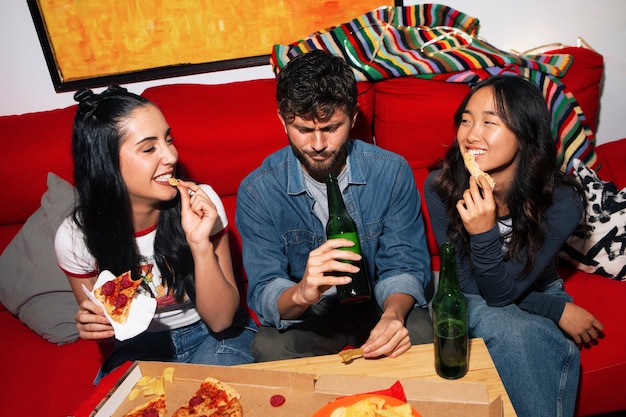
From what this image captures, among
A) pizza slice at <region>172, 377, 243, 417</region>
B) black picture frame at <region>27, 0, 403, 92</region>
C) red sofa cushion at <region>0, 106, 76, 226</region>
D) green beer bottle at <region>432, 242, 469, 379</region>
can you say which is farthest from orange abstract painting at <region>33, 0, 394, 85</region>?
pizza slice at <region>172, 377, 243, 417</region>

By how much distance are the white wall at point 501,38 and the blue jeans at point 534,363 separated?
4.78ft

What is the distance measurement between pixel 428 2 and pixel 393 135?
2.28 feet

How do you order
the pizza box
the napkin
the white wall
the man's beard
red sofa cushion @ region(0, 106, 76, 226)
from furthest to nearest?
the white wall → red sofa cushion @ region(0, 106, 76, 226) → the man's beard → the napkin → the pizza box

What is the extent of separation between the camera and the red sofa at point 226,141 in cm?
202

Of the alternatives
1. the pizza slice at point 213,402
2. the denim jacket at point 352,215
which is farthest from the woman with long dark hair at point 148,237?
the pizza slice at point 213,402

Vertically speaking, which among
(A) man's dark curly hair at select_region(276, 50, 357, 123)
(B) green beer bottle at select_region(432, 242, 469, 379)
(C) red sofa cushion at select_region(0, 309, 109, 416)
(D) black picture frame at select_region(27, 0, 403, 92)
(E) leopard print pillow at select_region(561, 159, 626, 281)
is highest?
(A) man's dark curly hair at select_region(276, 50, 357, 123)

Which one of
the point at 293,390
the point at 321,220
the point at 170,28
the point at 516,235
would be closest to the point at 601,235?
the point at 516,235

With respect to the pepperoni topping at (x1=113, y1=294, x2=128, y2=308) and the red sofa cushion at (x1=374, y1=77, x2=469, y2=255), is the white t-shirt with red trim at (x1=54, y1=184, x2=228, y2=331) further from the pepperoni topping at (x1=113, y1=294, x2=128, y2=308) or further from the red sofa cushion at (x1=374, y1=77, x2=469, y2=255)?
the red sofa cushion at (x1=374, y1=77, x2=469, y2=255)

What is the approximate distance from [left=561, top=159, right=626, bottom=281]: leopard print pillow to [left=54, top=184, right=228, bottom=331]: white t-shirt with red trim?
4.36 feet

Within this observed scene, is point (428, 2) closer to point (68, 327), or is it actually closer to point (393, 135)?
point (393, 135)

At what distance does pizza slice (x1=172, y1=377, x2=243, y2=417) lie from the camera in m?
1.21

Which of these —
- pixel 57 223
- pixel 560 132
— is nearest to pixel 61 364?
pixel 57 223

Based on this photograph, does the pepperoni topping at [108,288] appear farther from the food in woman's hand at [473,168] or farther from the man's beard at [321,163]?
the food in woman's hand at [473,168]

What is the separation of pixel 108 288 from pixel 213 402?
479 mm
